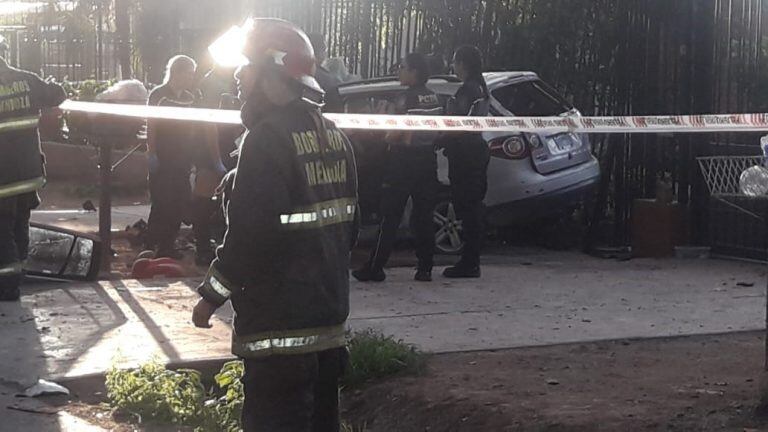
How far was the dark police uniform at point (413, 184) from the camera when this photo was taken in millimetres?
9820

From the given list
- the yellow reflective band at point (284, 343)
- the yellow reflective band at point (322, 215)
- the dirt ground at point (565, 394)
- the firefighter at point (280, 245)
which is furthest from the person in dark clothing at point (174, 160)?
the yellow reflective band at point (284, 343)

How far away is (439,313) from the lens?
874 centimetres

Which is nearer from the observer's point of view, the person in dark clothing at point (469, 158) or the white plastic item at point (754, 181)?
the person in dark clothing at point (469, 158)

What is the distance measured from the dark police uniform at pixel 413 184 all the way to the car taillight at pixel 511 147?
142 cm

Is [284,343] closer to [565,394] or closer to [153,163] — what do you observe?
[565,394]

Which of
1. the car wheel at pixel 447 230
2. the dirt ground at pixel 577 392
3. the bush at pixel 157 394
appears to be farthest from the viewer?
the car wheel at pixel 447 230

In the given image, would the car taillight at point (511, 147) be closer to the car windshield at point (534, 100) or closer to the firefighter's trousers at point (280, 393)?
the car windshield at point (534, 100)

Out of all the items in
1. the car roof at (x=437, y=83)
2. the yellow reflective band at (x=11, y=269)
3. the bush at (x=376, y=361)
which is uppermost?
the car roof at (x=437, y=83)

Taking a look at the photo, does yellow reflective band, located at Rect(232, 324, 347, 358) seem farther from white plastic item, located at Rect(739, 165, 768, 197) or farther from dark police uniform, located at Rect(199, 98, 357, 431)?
white plastic item, located at Rect(739, 165, 768, 197)

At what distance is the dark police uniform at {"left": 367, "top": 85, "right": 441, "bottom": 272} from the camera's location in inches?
387

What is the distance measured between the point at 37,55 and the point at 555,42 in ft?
32.2

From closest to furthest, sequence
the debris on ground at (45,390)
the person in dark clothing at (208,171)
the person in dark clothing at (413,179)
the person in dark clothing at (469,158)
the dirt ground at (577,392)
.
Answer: the dirt ground at (577,392) < the debris on ground at (45,390) < the person in dark clothing at (413,179) < the person in dark clothing at (469,158) < the person in dark clothing at (208,171)

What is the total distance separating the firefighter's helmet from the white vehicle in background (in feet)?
21.0

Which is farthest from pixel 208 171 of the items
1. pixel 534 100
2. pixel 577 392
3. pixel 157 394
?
pixel 577 392
